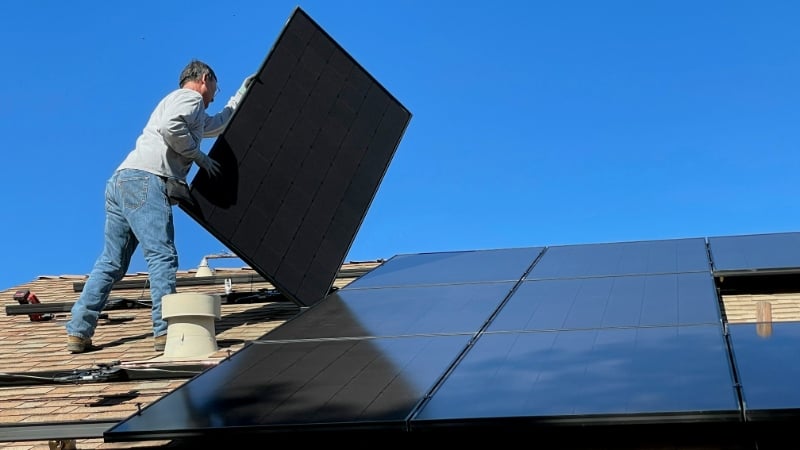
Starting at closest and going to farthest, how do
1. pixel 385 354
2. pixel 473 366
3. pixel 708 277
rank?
pixel 473 366 → pixel 385 354 → pixel 708 277

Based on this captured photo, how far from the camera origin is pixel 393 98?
9039mm

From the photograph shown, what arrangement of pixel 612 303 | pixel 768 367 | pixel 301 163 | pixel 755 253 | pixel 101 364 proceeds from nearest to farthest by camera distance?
pixel 768 367, pixel 612 303, pixel 101 364, pixel 755 253, pixel 301 163

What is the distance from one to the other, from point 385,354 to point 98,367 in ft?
7.54

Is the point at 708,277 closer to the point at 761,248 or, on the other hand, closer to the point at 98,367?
the point at 761,248

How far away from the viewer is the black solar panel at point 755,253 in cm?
700

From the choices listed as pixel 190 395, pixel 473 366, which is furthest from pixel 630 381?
pixel 190 395

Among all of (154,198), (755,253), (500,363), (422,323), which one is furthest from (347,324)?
(755,253)

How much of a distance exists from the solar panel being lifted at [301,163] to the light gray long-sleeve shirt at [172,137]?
239mm

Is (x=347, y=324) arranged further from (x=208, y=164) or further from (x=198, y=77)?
(x=198, y=77)

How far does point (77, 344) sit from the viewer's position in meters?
7.71

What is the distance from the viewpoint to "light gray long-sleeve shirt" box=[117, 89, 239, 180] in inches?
287

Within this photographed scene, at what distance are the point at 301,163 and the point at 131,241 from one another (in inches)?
54.7

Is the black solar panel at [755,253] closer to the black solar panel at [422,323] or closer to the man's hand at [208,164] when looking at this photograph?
the black solar panel at [422,323]

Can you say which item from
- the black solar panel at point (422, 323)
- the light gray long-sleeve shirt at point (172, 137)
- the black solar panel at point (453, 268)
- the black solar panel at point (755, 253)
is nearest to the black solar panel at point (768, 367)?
the black solar panel at point (422, 323)
